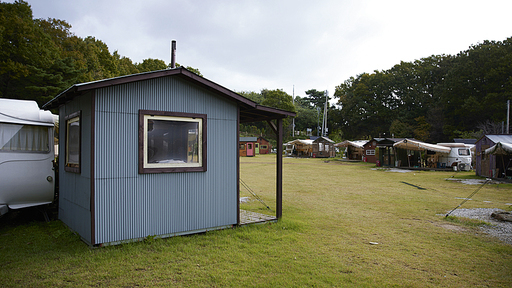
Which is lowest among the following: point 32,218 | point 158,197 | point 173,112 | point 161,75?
point 32,218

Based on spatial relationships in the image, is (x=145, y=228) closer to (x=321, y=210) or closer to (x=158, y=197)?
(x=158, y=197)

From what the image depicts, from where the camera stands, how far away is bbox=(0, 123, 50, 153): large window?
23.2 feet

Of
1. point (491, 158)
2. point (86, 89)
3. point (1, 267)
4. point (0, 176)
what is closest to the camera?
point (1, 267)

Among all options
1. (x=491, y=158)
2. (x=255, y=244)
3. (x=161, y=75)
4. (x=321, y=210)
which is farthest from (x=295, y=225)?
(x=491, y=158)

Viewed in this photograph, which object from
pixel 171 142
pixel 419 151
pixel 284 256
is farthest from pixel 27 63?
pixel 419 151

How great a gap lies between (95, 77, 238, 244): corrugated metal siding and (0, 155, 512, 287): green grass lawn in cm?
37

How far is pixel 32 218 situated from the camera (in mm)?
8211

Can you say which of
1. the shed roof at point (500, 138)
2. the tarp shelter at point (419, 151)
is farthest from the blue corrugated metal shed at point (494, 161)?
the tarp shelter at point (419, 151)

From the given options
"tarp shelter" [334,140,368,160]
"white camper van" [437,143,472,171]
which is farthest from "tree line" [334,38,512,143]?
"white camper van" [437,143,472,171]

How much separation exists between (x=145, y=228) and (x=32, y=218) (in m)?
4.58

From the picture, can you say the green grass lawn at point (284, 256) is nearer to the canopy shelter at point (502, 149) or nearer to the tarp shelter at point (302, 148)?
the canopy shelter at point (502, 149)

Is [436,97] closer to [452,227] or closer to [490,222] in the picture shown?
[490,222]

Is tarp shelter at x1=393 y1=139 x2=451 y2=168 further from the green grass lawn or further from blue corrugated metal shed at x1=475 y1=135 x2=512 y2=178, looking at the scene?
the green grass lawn

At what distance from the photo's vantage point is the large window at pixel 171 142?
231 inches
